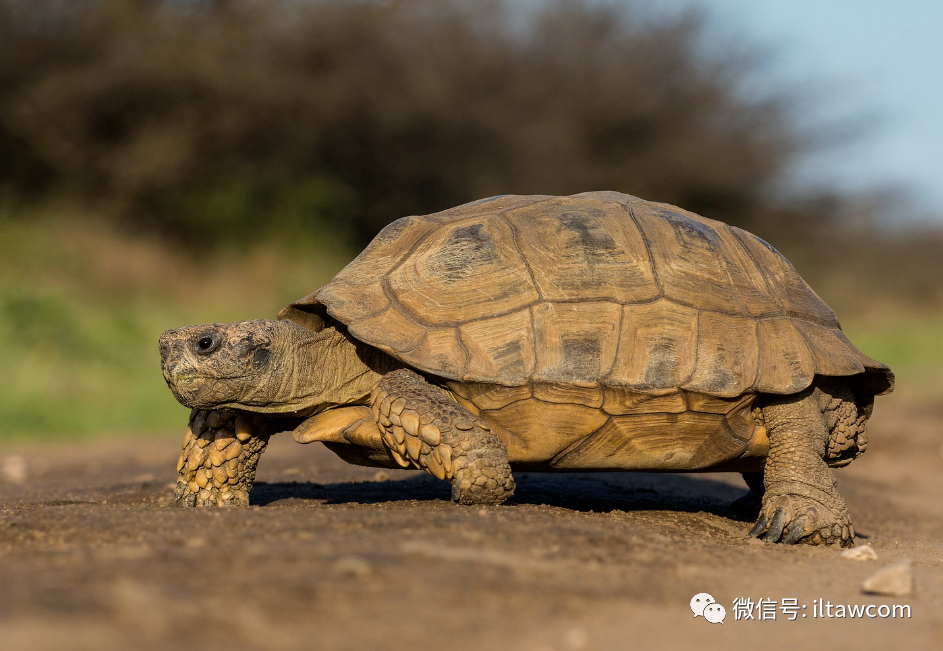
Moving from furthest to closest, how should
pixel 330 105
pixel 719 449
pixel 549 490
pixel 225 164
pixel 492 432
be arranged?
pixel 330 105, pixel 225 164, pixel 549 490, pixel 719 449, pixel 492 432

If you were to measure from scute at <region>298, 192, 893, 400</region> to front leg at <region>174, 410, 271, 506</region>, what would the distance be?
0.58 meters

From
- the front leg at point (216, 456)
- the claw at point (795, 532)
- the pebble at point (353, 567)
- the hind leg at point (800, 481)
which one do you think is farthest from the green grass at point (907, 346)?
the pebble at point (353, 567)

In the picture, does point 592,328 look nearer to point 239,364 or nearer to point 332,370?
point 332,370

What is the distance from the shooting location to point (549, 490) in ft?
16.4

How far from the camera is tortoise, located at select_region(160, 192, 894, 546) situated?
3633mm

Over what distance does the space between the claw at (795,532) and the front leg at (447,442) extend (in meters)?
1.24

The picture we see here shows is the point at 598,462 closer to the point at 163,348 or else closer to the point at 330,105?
the point at 163,348

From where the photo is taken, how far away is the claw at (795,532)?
12.5 ft

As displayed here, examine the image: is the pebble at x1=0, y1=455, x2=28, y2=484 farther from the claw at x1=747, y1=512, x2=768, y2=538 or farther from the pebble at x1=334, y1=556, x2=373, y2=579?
the claw at x1=747, y1=512, x2=768, y2=538

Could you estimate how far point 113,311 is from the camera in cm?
1236

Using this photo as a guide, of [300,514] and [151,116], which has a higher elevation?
[151,116]

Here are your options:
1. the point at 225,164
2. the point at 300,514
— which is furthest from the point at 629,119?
the point at 300,514

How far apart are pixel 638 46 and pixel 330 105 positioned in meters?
15.3

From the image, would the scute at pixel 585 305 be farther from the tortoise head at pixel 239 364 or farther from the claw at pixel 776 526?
the claw at pixel 776 526
